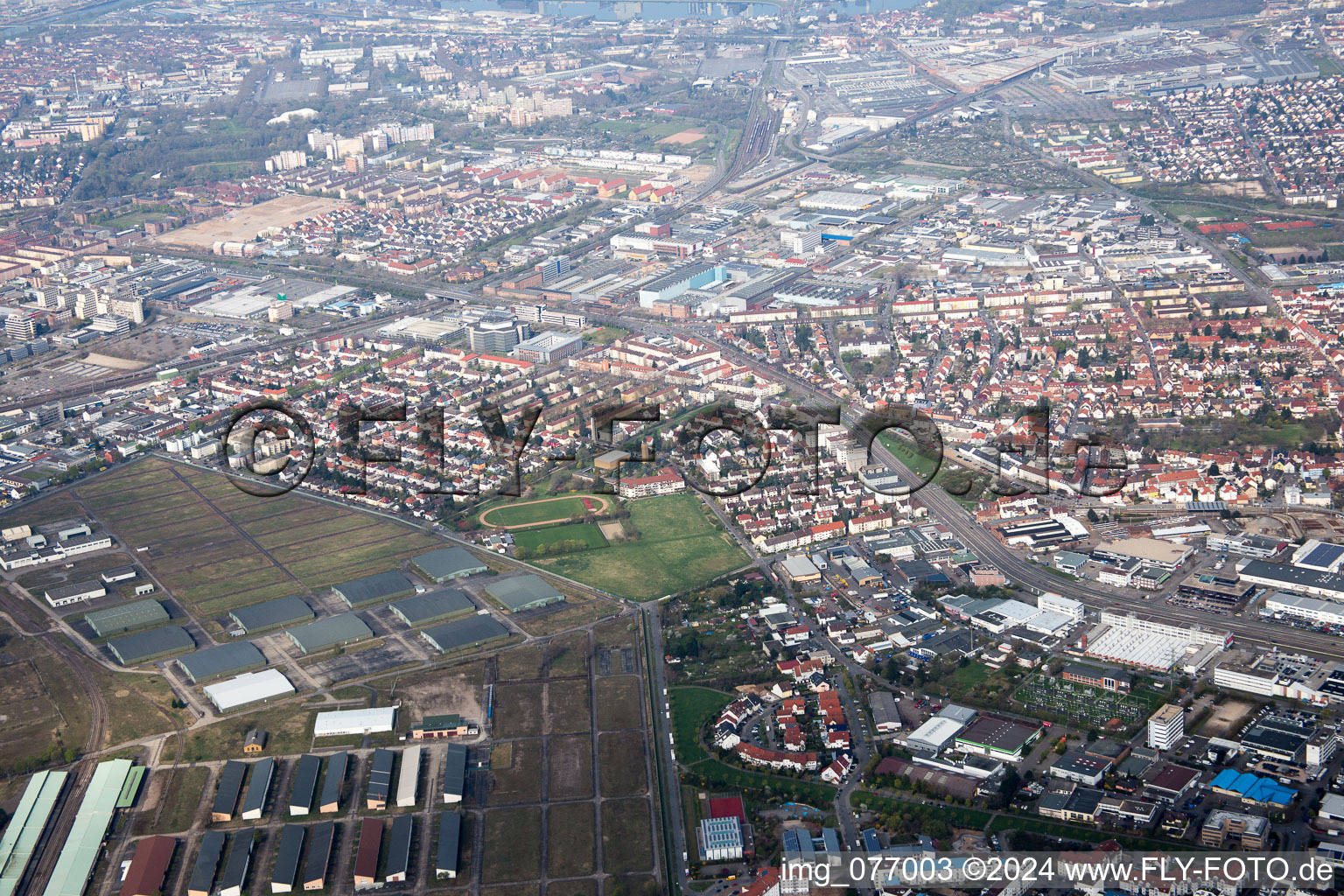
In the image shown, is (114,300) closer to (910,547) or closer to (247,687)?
(247,687)

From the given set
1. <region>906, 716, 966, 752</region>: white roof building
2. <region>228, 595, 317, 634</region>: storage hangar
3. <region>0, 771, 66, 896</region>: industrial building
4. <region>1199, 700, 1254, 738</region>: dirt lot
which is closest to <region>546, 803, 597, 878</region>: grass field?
<region>906, 716, 966, 752</region>: white roof building

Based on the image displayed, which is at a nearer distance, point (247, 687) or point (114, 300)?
point (247, 687)

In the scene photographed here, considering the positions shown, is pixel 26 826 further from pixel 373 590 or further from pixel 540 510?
pixel 540 510

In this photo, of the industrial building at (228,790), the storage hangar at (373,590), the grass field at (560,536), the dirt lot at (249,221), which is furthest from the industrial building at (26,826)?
the dirt lot at (249,221)

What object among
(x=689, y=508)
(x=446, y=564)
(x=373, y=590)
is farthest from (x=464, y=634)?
(x=689, y=508)

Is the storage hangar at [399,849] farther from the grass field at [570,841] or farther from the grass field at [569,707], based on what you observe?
the grass field at [569,707]

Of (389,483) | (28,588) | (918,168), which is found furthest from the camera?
(918,168)

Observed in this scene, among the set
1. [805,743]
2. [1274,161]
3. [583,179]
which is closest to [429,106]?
[583,179]
